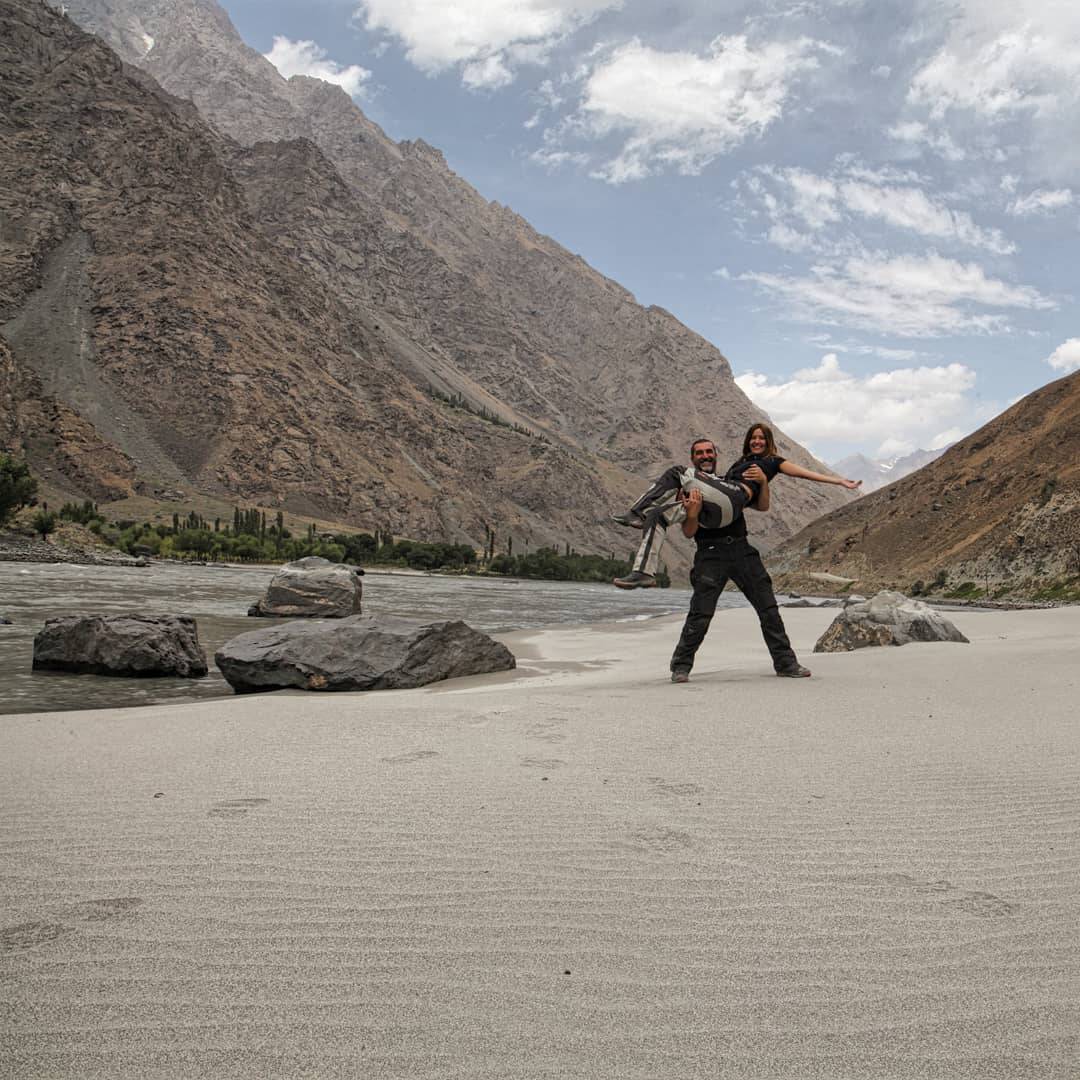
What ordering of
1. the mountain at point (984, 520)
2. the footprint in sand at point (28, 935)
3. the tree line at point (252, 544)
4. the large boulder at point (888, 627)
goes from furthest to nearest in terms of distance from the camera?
the tree line at point (252, 544) → the mountain at point (984, 520) → the large boulder at point (888, 627) → the footprint in sand at point (28, 935)

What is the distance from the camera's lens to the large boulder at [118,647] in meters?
11.7

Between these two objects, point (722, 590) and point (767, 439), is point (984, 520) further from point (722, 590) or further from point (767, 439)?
point (722, 590)

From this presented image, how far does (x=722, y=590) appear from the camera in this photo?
8.62m

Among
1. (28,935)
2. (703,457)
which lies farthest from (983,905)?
(703,457)

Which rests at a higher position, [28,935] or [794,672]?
[794,672]

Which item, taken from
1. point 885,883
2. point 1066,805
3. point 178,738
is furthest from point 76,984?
point 1066,805

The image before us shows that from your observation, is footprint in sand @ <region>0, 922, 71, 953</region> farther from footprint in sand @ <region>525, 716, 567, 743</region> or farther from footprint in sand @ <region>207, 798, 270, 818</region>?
footprint in sand @ <region>525, 716, 567, 743</region>

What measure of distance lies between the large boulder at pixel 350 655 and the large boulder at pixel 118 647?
1.55 meters

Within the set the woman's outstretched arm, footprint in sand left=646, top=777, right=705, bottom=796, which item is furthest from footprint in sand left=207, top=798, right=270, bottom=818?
the woman's outstretched arm

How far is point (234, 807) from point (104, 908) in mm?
1167

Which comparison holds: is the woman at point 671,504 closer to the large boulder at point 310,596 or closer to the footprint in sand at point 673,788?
the footprint in sand at point 673,788

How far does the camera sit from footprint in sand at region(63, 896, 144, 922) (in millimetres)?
2838

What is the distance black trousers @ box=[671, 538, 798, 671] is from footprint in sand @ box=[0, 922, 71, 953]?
21.6 ft

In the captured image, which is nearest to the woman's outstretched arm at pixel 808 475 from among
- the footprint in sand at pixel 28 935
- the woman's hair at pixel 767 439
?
the woman's hair at pixel 767 439
